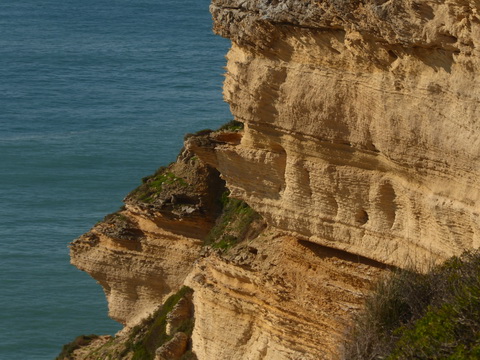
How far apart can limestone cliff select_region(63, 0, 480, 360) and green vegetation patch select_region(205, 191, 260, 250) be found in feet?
2.92

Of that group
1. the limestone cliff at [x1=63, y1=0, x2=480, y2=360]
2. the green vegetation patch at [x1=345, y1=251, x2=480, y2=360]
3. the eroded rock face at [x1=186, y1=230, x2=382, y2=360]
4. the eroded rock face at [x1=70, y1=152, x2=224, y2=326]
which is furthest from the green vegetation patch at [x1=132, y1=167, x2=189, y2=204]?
the green vegetation patch at [x1=345, y1=251, x2=480, y2=360]

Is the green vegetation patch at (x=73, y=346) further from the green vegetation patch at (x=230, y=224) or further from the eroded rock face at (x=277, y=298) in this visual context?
the eroded rock face at (x=277, y=298)

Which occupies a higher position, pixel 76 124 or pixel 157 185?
pixel 157 185

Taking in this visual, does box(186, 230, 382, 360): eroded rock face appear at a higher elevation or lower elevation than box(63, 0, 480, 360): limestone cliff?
lower

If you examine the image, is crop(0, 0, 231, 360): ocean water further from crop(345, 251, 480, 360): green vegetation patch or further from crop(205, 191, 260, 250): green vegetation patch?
crop(345, 251, 480, 360): green vegetation patch

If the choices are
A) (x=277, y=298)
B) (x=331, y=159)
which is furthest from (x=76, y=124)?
(x=331, y=159)

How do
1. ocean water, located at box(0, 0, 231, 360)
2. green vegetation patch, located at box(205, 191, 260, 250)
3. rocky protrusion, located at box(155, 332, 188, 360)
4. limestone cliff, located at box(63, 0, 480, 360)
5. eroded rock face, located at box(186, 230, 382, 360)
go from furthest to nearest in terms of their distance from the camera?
ocean water, located at box(0, 0, 231, 360)
green vegetation patch, located at box(205, 191, 260, 250)
rocky protrusion, located at box(155, 332, 188, 360)
eroded rock face, located at box(186, 230, 382, 360)
limestone cliff, located at box(63, 0, 480, 360)

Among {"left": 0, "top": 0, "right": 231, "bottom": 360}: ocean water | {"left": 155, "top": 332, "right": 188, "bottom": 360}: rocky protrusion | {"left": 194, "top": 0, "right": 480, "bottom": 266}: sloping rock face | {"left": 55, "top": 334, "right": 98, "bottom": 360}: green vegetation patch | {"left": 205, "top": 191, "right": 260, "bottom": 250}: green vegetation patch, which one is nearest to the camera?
{"left": 194, "top": 0, "right": 480, "bottom": 266}: sloping rock face

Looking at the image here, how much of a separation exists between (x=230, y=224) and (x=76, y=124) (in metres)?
56.6

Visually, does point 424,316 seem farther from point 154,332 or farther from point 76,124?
Answer: point 76,124

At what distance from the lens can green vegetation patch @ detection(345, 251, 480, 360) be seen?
52.2 ft

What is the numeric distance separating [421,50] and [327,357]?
577cm

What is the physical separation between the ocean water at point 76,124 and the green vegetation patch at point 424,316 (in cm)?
3357

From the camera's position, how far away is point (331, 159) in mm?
21750
